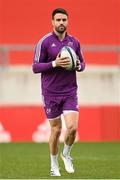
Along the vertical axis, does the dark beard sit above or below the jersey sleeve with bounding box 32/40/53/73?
above

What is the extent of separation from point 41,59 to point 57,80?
37cm

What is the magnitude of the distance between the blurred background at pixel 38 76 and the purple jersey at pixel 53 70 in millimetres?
8726

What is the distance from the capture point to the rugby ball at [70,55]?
12.8m

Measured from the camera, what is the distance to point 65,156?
13.4 metres

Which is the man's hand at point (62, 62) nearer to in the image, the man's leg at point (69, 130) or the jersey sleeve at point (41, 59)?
the jersey sleeve at point (41, 59)

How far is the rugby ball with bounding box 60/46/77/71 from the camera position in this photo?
12750 millimetres

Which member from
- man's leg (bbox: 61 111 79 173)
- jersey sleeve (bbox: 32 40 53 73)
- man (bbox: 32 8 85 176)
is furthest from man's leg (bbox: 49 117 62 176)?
jersey sleeve (bbox: 32 40 53 73)

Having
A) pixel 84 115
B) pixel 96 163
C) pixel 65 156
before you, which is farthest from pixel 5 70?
pixel 65 156

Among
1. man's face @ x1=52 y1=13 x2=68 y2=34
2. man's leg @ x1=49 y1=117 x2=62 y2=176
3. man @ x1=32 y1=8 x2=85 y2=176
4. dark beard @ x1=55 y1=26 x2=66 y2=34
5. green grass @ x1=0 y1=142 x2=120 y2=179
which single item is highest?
man's face @ x1=52 y1=13 x2=68 y2=34

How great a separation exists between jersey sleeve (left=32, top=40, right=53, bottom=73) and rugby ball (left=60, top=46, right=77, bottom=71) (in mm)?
235

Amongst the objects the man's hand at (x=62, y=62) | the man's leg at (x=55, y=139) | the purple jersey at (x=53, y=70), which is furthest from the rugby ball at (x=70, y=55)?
the man's leg at (x=55, y=139)

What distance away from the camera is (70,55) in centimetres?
1281

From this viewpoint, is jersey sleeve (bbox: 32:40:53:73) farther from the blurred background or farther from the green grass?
the blurred background

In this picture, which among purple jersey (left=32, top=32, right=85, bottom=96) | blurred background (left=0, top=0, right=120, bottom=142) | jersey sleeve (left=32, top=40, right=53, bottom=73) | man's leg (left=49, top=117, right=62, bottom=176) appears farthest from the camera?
blurred background (left=0, top=0, right=120, bottom=142)
